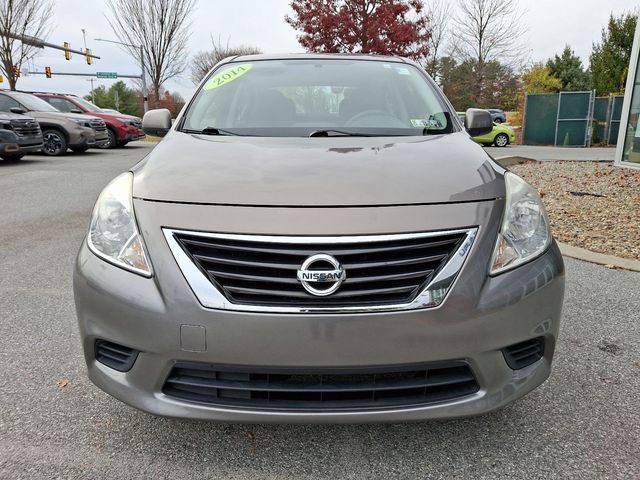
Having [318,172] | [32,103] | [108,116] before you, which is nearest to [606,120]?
[108,116]

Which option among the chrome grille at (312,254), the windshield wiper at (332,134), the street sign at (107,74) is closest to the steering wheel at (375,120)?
the windshield wiper at (332,134)

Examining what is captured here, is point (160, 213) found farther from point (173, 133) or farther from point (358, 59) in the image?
point (358, 59)

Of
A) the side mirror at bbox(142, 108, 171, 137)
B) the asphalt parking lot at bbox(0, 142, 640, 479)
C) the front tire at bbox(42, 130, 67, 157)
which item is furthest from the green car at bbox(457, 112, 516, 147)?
the side mirror at bbox(142, 108, 171, 137)

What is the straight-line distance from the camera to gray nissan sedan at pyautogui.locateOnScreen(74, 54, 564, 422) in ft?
5.13

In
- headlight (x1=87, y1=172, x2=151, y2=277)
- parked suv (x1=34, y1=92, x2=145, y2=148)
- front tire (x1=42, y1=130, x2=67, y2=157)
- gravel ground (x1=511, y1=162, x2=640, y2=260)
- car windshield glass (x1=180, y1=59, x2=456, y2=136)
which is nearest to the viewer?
headlight (x1=87, y1=172, x2=151, y2=277)

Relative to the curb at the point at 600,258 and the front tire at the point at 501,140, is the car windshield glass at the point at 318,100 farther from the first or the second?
the front tire at the point at 501,140

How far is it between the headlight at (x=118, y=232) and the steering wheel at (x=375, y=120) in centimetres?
123

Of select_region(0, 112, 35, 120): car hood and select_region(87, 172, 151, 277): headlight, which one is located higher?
select_region(0, 112, 35, 120): car hood

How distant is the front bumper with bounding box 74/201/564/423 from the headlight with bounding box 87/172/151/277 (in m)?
0.04

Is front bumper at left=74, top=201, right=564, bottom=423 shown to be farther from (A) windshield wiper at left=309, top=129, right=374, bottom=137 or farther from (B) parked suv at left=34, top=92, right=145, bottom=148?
(B) parked suv at left=34, top=92, right=145, bottom=148

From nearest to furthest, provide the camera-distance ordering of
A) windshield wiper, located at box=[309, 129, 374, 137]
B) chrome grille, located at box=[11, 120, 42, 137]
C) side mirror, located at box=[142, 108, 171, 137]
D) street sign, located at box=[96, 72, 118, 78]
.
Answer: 1. windshield wiper, located at box=[309, 129, 374, 137]
2. side mirror, located at box=[142, 108, 171, 137]
3. chrome grille, located at box=[11, 120, 42, 137]
4. street sign, located at box=[96, 72, 118, 78]

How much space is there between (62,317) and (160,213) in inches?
71.8

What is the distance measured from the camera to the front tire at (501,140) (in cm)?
2123

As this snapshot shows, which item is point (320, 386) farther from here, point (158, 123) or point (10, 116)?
point (10, 116)
